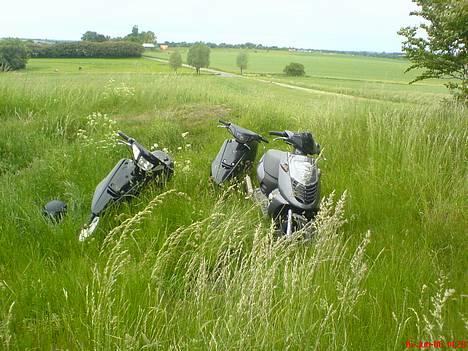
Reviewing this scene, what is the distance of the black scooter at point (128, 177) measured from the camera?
3.34 metres

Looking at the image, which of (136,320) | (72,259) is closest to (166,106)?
(72,259)

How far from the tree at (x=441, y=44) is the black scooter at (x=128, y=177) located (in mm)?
4353

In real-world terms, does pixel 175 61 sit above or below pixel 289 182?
above

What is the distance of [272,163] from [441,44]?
3716 mm

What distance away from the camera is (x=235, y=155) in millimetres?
4363

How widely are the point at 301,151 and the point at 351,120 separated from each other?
115 inches

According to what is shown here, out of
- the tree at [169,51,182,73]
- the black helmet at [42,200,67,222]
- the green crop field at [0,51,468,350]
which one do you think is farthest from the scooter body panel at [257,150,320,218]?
the tree at [169,51,182,73]

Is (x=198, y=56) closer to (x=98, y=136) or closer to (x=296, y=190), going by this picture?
(x=98, y=136)

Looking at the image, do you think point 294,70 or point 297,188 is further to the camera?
point 294,70

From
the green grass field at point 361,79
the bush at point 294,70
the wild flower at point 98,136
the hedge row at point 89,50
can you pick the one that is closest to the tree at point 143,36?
the green grass field at point 361,79

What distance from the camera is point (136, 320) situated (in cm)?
197

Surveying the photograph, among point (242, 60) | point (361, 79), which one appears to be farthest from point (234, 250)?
point (242, 60)

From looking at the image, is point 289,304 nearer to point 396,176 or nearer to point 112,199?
point 112,199

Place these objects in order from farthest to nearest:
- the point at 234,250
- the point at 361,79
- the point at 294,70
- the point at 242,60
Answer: the point at 242,60 < the point at 294,70 < the point at 361,79 < the point at 234,250
